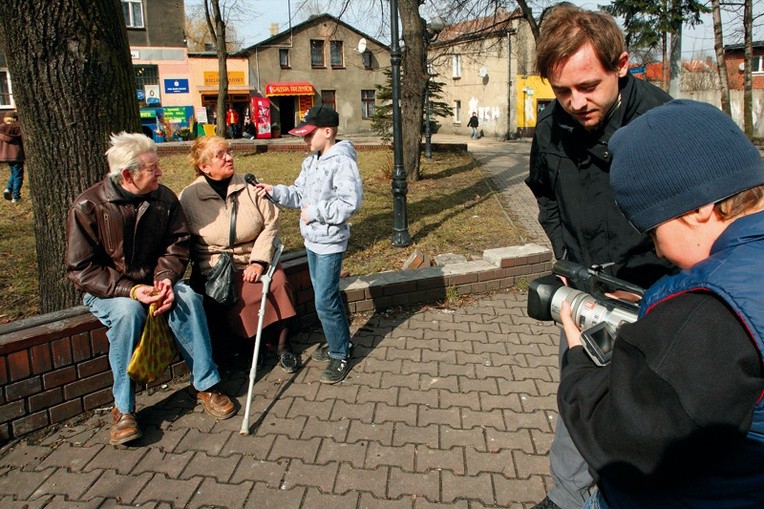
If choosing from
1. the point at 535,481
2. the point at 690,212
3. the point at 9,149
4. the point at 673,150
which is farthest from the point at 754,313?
the point at 9,149

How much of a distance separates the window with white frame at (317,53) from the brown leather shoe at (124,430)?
41.1 m

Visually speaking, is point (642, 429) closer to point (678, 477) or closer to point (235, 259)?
point (678, 477)

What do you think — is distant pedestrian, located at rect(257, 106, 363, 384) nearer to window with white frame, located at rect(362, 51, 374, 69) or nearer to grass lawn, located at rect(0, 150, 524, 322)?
grass lawn, located at rect(0, 150, 524, 322)

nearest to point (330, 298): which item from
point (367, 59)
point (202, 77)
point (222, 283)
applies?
point (222, 283)

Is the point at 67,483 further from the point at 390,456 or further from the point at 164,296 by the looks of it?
the point at 390,456

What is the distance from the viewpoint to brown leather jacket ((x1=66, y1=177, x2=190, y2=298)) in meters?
3.46

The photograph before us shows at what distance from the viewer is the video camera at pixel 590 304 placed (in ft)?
4.59

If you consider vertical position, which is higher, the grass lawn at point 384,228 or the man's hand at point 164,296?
the man's hand at point 164,296

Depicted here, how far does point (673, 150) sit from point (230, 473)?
271cm

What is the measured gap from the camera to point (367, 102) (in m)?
43.6

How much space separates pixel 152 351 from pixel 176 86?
3717 centimetres

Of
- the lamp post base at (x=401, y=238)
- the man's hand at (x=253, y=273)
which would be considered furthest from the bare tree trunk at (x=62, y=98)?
the lamp post base at (x=401, y=238)

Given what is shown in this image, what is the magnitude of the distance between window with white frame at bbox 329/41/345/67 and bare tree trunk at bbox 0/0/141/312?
3994 centimetres

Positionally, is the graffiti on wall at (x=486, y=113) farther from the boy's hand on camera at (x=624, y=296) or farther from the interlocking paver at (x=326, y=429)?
the boy's hand on camera at (x=624, y=296)
